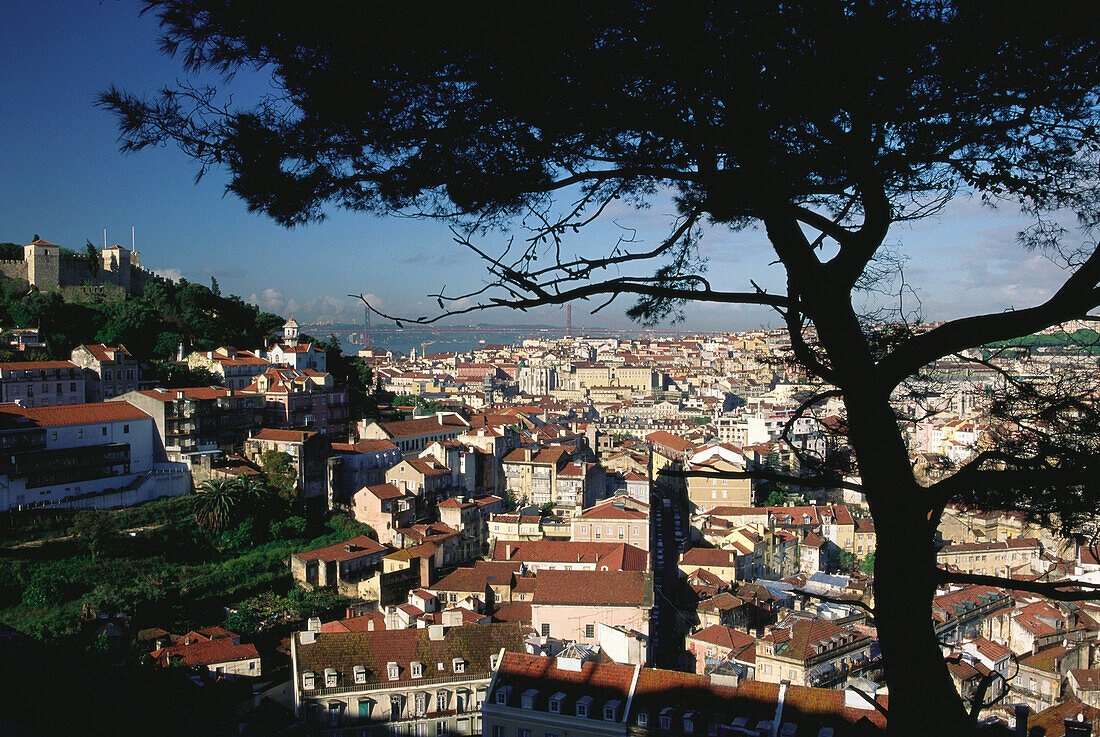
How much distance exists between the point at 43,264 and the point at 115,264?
7.87 ft

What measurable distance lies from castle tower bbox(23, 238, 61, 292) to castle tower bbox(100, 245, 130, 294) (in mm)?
1706

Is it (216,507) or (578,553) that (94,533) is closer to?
(216,507)

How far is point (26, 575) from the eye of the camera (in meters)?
14.2

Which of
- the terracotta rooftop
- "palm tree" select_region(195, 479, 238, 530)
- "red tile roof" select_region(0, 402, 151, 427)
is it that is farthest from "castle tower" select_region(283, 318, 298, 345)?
the terracotta rooftop

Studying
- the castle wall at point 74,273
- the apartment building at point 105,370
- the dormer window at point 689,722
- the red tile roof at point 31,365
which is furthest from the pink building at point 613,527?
the castle wall at point 74,273

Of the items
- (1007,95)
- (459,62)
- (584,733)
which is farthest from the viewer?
(584,733)

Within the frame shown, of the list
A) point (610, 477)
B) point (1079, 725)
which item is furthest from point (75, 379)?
point (1079, 725)

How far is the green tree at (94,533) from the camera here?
15438 mm

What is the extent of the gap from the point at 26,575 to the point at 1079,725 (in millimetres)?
15034

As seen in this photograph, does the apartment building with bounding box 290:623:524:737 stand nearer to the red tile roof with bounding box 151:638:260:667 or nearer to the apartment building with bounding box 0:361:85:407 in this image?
the red tile roof with bounding box 151:638:260:667

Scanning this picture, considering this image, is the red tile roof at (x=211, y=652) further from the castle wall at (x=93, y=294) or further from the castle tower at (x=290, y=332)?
the castle wall at (x=93, y=294)

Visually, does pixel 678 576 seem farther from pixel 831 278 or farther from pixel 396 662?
pixel 831 278

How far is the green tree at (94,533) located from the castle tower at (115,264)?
17.2m

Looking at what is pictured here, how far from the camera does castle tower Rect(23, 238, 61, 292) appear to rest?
28844mm
